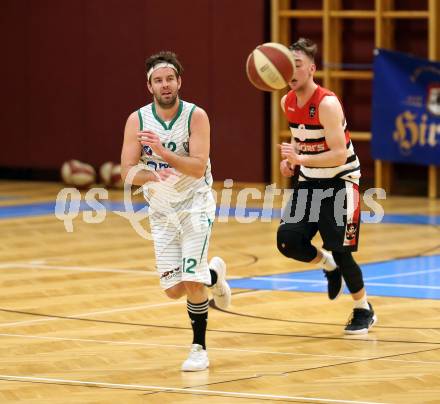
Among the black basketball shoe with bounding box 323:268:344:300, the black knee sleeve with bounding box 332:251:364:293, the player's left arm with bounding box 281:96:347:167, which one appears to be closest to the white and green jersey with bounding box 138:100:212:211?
the player's left arm with bounding box 281:96:347:167

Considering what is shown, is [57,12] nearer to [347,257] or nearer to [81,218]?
[81,218]

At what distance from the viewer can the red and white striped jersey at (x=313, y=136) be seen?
8336 millimetres

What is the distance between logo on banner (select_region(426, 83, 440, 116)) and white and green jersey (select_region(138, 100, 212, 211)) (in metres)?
9.07

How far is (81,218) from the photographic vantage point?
49.9ft

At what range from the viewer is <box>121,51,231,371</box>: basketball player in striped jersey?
7.25 meters

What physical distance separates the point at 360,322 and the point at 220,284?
98cm

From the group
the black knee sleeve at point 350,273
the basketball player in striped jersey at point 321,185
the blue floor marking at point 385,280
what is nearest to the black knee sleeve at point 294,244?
the basketball player in striped jersey at point 321,185

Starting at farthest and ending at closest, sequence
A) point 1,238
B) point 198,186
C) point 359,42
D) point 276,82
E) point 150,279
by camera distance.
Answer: point 359,42 < point 1,238 < point 150,279 < point 276,82 < point 198,186

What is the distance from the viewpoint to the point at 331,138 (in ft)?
27.0

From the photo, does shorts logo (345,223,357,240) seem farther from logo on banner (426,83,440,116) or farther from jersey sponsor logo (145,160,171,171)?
logo on banner (426,83,440,116)

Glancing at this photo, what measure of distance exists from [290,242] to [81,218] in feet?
23.4

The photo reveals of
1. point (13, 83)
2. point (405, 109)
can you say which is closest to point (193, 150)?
point (405, 109)

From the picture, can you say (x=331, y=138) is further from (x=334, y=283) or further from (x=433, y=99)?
(x=433, y=99)

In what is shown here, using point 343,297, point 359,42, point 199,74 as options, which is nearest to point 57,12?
point 199,74
